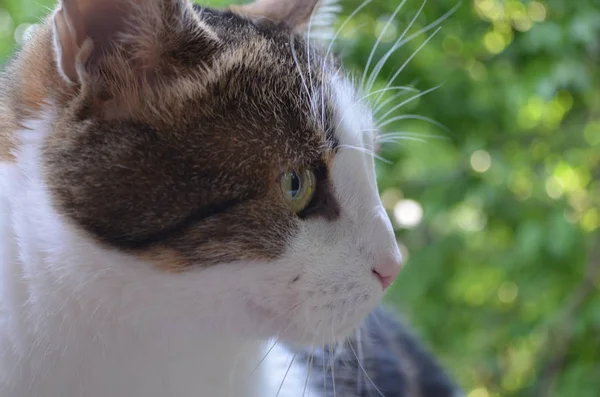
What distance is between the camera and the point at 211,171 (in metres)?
0.53

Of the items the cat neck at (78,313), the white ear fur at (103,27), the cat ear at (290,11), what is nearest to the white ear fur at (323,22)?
the cat ear at (290,11)

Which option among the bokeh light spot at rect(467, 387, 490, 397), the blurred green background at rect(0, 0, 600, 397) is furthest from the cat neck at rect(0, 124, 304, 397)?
the bokeh light spot at rect(467, 387, 490, 397)

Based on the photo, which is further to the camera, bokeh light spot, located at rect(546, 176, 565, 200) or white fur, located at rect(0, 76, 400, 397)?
bokeh light spot, located at rect(546, 176, 565, 200)

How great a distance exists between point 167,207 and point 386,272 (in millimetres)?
216

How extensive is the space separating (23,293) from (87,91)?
0.65 ft

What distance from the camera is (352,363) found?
839mm

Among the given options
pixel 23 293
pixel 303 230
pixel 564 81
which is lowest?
pixel 23 293

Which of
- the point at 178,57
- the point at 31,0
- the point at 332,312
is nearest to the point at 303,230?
the point at 332,312

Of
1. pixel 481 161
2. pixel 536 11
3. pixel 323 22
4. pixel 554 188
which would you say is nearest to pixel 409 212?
pixel 481 161

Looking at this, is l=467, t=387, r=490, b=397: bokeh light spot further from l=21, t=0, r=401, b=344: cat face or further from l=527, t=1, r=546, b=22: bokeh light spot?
l=21, t=0, r=401, b=344: cat face

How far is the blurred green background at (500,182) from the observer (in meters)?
1.08

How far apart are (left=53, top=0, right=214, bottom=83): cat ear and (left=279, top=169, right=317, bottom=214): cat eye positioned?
0.50 feet

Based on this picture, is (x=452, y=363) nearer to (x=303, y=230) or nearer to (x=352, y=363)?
(x=352, y=363)

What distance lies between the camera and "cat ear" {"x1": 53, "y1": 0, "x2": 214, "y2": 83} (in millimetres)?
492
